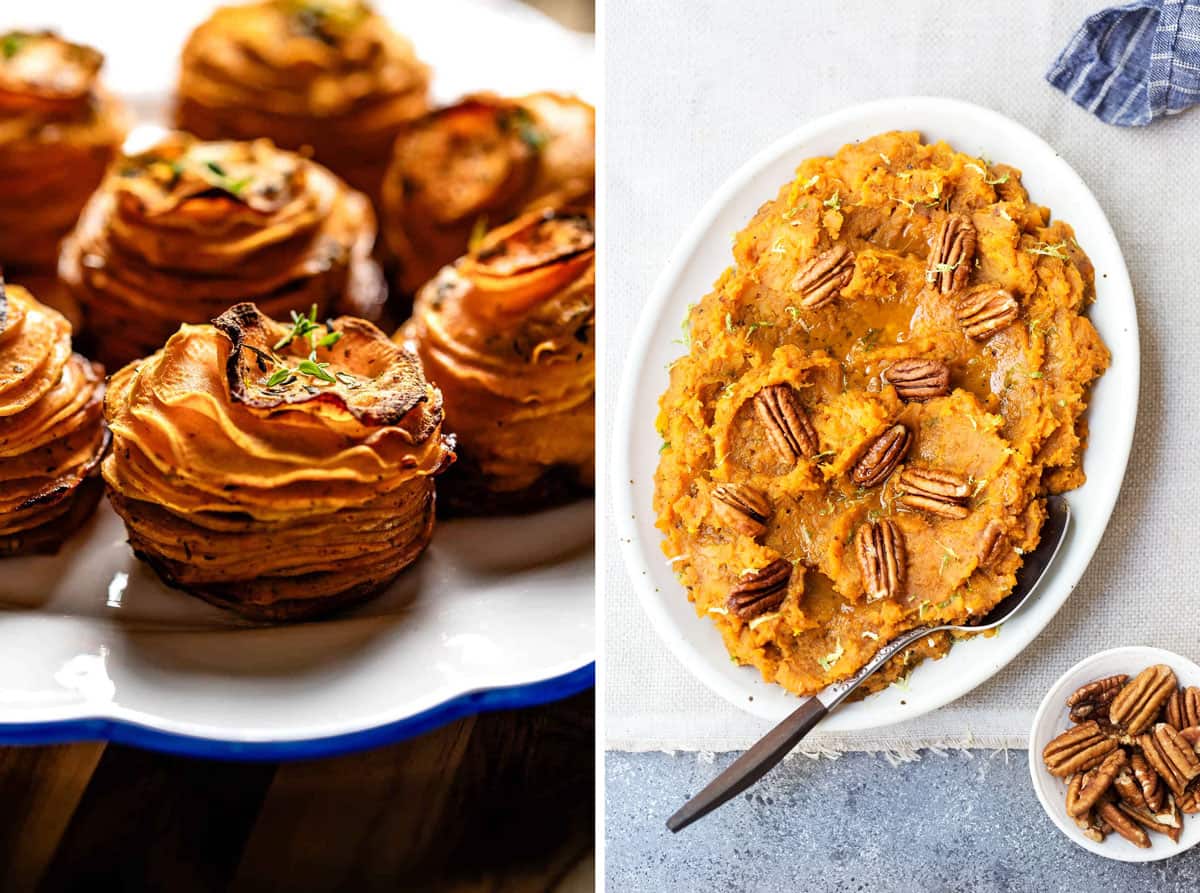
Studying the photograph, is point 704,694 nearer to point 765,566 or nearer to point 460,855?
point 765,566

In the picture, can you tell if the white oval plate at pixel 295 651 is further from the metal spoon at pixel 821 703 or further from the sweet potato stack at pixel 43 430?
the metal spoon at pixel 821 703

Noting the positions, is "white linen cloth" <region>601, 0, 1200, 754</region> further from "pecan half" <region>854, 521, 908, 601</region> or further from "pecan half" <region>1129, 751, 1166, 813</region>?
"pecan half" <region>854, 521, 908, 601</region>

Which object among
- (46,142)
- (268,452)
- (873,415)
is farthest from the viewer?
(46,142)

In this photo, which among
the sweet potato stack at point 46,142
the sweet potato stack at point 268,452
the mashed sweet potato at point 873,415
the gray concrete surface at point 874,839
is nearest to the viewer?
the sweet potato stack at point 268,452

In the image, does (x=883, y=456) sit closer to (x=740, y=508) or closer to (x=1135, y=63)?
(x=740, y=508)

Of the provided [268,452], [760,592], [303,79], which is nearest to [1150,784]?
[760,592]

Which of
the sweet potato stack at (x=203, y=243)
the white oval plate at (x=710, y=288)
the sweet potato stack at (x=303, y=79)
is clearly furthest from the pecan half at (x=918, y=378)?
the sweet potato stack at (x=303, y=79)

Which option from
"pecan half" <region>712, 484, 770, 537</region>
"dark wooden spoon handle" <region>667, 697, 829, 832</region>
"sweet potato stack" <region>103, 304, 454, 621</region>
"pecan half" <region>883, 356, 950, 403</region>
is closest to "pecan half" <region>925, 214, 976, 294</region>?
"pecan half" <region>883, 356, 950, 403</region>
